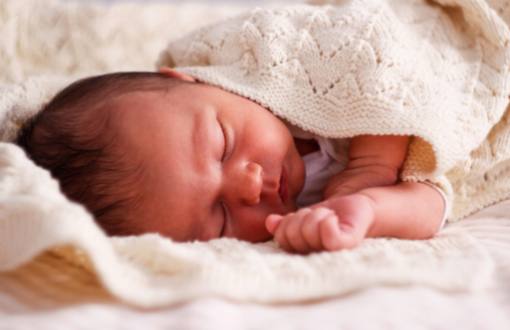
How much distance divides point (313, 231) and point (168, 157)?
234mm

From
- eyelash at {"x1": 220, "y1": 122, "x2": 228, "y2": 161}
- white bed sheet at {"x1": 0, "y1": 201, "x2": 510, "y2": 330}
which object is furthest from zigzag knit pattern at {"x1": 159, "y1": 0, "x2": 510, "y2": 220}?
white bed sheet at {"x1": 0, "y1": 201, "x2": 510, "y2": 330}

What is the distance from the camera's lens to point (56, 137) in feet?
3.01

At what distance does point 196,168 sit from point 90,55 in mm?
690

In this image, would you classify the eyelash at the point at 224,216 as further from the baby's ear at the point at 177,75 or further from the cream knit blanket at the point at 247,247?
the baby's ear at the point at 177,75

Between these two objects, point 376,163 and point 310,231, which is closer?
point 310,231

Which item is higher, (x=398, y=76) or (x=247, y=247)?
(x=398, y=76)

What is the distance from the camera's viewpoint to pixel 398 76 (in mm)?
958

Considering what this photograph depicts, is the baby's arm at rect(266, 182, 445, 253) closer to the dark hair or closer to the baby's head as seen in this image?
the baby's head

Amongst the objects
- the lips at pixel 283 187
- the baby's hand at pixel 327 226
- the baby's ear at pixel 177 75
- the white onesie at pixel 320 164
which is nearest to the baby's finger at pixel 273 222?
the baby's hand at pixel 327 226

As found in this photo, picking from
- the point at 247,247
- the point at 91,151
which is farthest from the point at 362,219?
the point at 91,151

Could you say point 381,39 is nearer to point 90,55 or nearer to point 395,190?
point 395,190

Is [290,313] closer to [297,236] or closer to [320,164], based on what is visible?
[297,236]

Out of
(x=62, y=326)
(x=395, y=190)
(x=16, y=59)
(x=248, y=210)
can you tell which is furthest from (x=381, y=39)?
(x=16, y=59)

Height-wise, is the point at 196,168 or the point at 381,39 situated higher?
the point at 381,39
